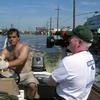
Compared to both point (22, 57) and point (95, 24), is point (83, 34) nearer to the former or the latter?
point (22, 57)

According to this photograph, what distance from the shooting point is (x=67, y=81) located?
3711 mm

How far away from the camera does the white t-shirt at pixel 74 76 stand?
3.64m

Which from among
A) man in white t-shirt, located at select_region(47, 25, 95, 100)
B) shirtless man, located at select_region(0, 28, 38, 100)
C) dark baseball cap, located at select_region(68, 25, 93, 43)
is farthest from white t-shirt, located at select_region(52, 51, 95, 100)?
shirtless man, located at select_region(0, 28, 38, 100)

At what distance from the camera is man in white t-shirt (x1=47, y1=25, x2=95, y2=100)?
364cm

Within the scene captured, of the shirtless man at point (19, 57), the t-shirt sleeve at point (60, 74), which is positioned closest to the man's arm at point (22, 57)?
the shirtless man at point (19, 57)

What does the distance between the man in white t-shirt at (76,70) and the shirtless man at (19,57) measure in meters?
2.35

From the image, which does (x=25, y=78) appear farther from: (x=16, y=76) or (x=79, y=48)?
(x=79, y=48)

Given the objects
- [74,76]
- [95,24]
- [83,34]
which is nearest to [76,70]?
[74,76]

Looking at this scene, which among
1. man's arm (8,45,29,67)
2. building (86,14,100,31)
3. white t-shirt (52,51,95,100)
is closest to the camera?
white t-shirt (52,51,95,100)

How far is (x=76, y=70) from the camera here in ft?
12.0

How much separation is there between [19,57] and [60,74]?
2714mm

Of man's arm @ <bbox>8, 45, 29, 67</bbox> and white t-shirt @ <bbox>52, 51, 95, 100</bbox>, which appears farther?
man's arm @ <bbox>8, 45, 29, 67</bbox>

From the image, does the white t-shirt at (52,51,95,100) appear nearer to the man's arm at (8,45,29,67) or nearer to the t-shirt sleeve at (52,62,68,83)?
the t-shirt sleeve at (52,62,68,83)

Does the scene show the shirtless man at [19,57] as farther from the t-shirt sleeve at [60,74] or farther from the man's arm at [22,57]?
the t-shirt sleeve at [60,74]
